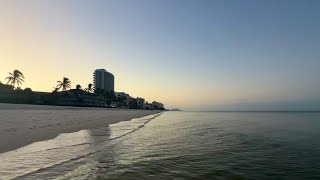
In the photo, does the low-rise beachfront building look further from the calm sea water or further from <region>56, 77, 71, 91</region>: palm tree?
the calm sea water

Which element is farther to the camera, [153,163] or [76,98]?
[76,98]

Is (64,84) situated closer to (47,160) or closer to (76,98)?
(76,98)

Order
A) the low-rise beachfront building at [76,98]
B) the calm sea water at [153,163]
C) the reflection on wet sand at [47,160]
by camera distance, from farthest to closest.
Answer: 1. the low-rise beachfront building at [76,98]
2. the calm sea water at [153,163]
3. the reflection on wet sand at [47,160]

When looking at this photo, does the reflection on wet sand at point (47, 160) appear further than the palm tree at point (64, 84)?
No

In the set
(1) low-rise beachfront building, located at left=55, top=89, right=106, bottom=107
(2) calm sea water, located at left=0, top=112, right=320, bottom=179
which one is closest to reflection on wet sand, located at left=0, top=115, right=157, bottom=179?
(2) calm sea water, located at left=0, top=112, right=320, bottom=179

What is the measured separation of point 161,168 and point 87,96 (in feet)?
556

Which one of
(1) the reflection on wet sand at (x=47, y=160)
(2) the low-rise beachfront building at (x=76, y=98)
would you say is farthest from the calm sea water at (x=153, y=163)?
(2) the low-rise beachfront building at (x=76, y=98)

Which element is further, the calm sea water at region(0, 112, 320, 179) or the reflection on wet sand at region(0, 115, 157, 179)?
the calm sea water at region(0, 112, 320, 179)

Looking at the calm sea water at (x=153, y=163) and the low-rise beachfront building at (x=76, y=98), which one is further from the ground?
the low-rise beachfront building at (x=76, y=98)

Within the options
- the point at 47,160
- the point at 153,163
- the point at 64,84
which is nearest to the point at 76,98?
the point at 64,84

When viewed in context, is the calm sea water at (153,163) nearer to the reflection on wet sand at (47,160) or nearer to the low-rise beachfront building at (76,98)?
the reflection on wet sand at (47,160)

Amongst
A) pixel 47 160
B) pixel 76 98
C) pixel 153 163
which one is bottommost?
pixel 153 163

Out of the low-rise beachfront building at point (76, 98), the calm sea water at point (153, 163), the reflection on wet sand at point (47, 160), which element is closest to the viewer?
the reflection on wet sand at point (47, 160)

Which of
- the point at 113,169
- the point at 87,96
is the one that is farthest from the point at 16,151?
the point at 87,96
